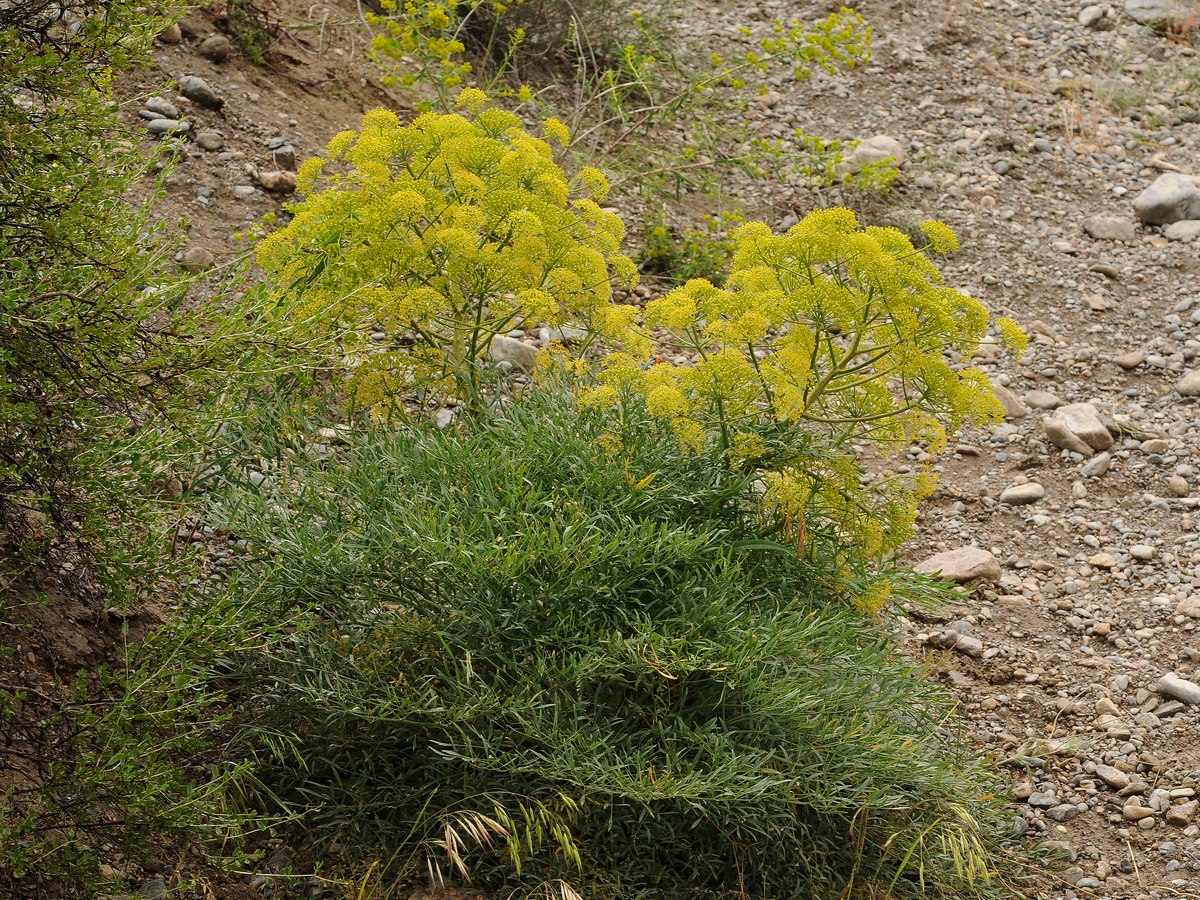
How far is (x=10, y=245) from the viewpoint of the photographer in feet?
8.36

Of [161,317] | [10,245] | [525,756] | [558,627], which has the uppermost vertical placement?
[10,245]

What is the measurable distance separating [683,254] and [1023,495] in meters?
1.90

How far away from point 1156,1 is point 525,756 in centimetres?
791

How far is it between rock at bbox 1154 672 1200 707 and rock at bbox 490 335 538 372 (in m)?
2.50

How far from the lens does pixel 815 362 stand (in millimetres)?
3426

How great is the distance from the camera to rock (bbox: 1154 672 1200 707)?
4055mm

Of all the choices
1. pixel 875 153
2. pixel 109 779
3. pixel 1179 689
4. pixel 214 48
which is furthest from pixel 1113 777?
pixel 214 48

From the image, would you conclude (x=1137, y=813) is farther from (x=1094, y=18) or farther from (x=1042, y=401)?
(x=1094, y=18)

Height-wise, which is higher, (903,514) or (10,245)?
(10,245)

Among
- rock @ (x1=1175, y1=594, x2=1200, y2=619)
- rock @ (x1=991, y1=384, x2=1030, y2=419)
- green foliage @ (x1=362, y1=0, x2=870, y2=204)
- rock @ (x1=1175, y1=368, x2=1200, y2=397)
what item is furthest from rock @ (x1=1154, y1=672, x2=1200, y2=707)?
green foliage @ (x1=362, y1=0, x2=870, y2=204)

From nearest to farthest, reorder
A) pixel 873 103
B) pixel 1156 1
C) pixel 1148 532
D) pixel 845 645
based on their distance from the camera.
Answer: pixel 845 645 → pixel 1148 532 → pixel 873 103 → pixel 1156 1

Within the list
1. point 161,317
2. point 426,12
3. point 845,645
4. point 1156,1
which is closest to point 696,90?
point 426,12

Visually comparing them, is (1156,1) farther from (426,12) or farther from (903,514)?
(903,514)

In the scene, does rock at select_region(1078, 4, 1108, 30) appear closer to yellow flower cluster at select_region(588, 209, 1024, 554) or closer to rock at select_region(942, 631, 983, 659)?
rock at select_region(942, 631, 983, 659)
